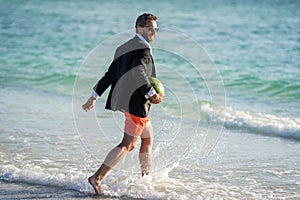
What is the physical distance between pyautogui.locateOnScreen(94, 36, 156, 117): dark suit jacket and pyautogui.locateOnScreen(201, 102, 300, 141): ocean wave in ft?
11.4

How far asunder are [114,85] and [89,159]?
162cm

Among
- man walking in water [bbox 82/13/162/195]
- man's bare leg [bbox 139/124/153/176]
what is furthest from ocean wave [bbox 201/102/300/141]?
man walking in water [bbox 82/13/162/195]

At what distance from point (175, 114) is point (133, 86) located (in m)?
4.42

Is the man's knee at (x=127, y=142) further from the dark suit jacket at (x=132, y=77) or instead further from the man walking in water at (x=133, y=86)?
the dark suit jacket at (x=132, y=77)

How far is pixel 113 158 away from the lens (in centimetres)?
578

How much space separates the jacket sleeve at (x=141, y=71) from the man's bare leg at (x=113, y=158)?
540 millimetres

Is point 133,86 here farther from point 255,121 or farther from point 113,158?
point 255,121

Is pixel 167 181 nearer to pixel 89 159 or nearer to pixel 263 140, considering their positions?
pixel 89 159

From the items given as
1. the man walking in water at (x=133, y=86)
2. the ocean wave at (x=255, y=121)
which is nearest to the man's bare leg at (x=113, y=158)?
the man walking in water at (x=133, y=86)

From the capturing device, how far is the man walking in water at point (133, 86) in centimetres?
557

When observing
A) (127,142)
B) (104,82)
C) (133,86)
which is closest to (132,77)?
(133,86)

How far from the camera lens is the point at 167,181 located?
6.34 metres

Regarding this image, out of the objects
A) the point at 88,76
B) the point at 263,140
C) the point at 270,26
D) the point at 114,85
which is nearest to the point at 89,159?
the point at 114,85

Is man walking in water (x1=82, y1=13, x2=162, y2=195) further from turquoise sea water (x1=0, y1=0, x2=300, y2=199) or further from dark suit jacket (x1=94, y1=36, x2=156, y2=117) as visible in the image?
turquoise sea water (x1=0, y1=0, x2=300, y2=199)
